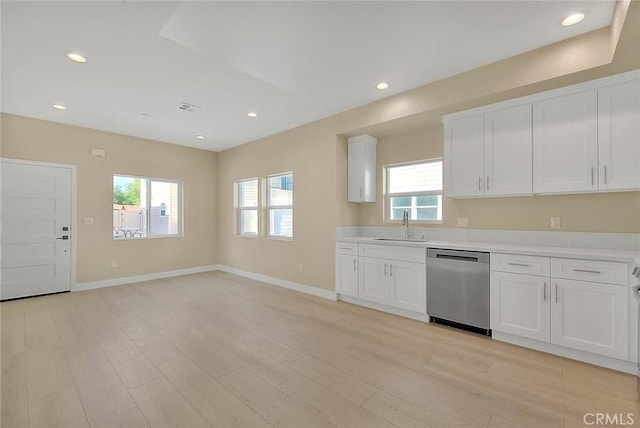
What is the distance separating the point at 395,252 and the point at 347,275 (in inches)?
34.3

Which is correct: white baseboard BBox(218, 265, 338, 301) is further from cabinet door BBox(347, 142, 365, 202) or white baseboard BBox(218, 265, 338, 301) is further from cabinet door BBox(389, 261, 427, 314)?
cabinet door BBox(347, 142, 365, 202)

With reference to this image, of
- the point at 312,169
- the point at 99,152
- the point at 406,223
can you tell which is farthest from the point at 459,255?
the point at 99,152

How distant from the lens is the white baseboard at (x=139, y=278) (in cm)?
490

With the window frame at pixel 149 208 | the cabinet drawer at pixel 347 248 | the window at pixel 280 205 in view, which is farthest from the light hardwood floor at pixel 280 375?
the window frame at pixel 149 208

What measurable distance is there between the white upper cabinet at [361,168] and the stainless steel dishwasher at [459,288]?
141 cm

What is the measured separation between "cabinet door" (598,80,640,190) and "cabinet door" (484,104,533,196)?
54cm

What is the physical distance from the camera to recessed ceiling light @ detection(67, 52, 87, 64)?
2.71 meters

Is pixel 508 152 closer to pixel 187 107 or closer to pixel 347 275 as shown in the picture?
pixel 347 275

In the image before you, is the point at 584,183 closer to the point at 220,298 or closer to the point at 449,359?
the point at 449,359

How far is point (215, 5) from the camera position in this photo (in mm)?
2115

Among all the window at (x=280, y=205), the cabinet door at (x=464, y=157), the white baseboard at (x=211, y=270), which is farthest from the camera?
the window at (x=280, y=205)

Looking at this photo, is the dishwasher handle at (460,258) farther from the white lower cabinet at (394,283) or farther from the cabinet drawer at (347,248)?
the cabinet drawer at (347,248)

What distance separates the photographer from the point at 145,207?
573cm

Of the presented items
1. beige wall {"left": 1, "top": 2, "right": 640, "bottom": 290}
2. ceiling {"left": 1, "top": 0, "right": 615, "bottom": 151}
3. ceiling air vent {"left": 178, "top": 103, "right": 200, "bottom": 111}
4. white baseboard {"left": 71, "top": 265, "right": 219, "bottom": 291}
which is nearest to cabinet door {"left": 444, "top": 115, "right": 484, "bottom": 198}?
beige wall {"left": 1, "top": 2, "right": 640, "bottom": 290}
